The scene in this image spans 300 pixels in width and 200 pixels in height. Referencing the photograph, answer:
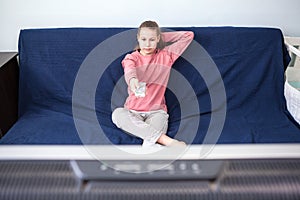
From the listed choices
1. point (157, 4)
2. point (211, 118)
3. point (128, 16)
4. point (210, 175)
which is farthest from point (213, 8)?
point (210, 175)

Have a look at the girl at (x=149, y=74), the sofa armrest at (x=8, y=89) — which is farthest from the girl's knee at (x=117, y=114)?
the sofa armrest at (x=8, y=89)

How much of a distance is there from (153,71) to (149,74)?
0.03m

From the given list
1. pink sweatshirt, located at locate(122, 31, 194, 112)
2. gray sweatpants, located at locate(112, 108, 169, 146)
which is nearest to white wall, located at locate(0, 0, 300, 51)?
pink sweatshirt, located at locate(122, 31, 194, 112)

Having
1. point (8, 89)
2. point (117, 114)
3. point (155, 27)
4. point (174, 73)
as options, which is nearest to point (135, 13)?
point (155, 27)

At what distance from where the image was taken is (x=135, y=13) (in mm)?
1880

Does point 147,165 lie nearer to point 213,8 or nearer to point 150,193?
point 150,193

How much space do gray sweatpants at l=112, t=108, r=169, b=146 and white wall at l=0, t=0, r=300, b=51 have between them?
0.64 meters

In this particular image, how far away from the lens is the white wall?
1.86 metres

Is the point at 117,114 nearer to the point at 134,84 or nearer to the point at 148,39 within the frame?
the point at 134,84

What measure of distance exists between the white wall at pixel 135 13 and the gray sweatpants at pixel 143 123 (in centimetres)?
64

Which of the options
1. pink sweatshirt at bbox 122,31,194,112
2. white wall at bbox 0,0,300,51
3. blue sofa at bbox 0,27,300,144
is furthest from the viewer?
white wall at bbox 0,0,300,51

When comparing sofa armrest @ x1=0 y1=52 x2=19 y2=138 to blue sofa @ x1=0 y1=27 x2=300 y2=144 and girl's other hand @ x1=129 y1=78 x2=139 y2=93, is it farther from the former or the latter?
girl's other hand @ x1=129 y1=78 x2=139 y2=93

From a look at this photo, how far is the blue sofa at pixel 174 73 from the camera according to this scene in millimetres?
1679

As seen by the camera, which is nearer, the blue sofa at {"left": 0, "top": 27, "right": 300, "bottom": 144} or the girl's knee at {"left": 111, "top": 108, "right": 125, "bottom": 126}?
the girl's knee at {"left": 111, "top": 108, "right": 125, "bottom": 126}
